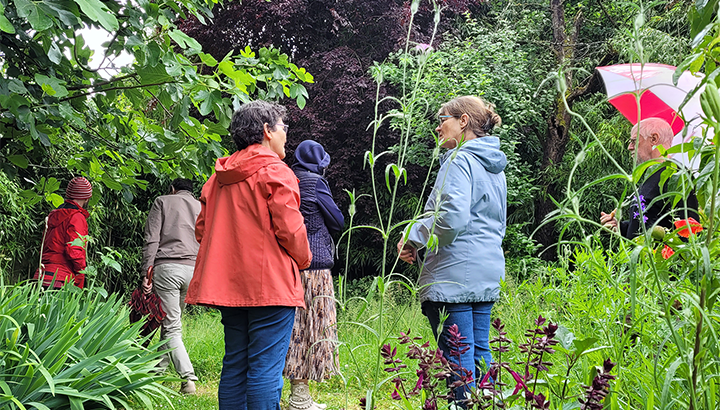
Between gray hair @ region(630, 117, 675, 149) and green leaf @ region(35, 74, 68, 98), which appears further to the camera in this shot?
gray hair @ region(630, 117, 675, 149)

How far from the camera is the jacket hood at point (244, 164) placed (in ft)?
8.46

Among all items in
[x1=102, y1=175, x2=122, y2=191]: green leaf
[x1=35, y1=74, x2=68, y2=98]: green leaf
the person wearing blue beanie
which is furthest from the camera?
the person wearing blue beanie

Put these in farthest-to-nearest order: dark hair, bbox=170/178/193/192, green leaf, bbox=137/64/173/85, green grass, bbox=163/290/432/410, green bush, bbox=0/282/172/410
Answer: dark hair, bbox=170/178/193/192, green grass, bbox=163/290/432/410, green bush, bbox=0/282/172/410, green leaf, bbox=137/64/173/85

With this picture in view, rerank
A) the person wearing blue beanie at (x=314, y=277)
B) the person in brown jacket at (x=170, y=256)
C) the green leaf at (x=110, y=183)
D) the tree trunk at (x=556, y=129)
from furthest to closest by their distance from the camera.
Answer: the tree trunk at (x=556, y=129)
the person in brown jacket at (x=170, y=256)
the person wearing blue beanie at (x=314, y=277)
the green leaf at (x=110, y=183)

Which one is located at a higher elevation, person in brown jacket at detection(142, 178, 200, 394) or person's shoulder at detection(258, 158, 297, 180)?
person's shoulder at detection(258, 158, 297, 180)

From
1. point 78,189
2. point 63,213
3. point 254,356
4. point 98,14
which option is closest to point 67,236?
point 63,213

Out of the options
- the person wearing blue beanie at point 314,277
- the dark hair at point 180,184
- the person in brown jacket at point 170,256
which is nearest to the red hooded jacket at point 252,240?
the person wearing blue beanie at point 314,277

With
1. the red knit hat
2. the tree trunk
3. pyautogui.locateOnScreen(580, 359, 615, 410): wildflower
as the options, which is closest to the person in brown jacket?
the red knit hat

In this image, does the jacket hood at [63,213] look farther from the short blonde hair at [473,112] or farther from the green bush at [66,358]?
the short blonde hair at [473,112]

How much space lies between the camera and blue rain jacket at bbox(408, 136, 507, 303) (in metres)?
2.23

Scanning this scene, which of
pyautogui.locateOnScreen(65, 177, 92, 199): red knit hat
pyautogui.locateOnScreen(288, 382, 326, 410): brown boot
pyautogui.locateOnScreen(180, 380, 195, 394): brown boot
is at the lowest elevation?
pyautogui.locateOnScreen(180, 380, 195, 394): brown boot

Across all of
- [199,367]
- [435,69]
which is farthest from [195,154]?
[435,69]

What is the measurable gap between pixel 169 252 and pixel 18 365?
1.99 metres

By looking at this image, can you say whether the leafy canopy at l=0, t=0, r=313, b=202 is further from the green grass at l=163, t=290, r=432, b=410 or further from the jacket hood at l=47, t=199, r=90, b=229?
the green grass at l=163, t=290, r=432, b=410
